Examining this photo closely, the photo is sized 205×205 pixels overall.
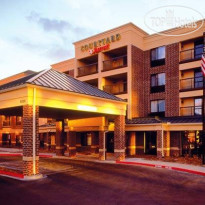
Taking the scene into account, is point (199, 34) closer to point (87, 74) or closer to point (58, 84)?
point (87, 74)

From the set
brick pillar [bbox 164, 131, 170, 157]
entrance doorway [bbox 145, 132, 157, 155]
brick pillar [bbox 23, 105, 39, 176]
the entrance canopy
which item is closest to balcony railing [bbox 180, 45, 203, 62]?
brick pillar [bbox 164, 131, 170, 157]

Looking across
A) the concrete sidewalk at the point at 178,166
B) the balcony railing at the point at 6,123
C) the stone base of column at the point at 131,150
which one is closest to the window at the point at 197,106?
the stone base of column at the point at 131,150

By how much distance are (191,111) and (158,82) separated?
5405 millimetres

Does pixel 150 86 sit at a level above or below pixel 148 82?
below

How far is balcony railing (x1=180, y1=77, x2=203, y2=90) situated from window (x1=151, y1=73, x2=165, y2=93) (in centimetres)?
233

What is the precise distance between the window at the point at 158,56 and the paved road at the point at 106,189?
17.3 metres

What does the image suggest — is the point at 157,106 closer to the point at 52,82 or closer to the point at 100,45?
the point at 100,45

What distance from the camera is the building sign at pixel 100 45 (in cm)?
3238

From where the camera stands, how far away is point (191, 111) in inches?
1113

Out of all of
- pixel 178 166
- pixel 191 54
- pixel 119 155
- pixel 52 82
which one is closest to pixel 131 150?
pixel 119 155

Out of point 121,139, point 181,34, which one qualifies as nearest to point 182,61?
point 181,34

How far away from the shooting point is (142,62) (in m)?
32.6

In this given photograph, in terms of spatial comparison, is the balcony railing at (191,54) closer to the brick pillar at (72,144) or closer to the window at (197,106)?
the window at (197,106)

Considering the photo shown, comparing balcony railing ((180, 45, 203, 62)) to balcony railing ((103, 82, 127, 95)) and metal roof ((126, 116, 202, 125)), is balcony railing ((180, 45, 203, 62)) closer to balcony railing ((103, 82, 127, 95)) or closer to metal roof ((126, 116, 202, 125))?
metal roof ((126, 116, 202, 125))
